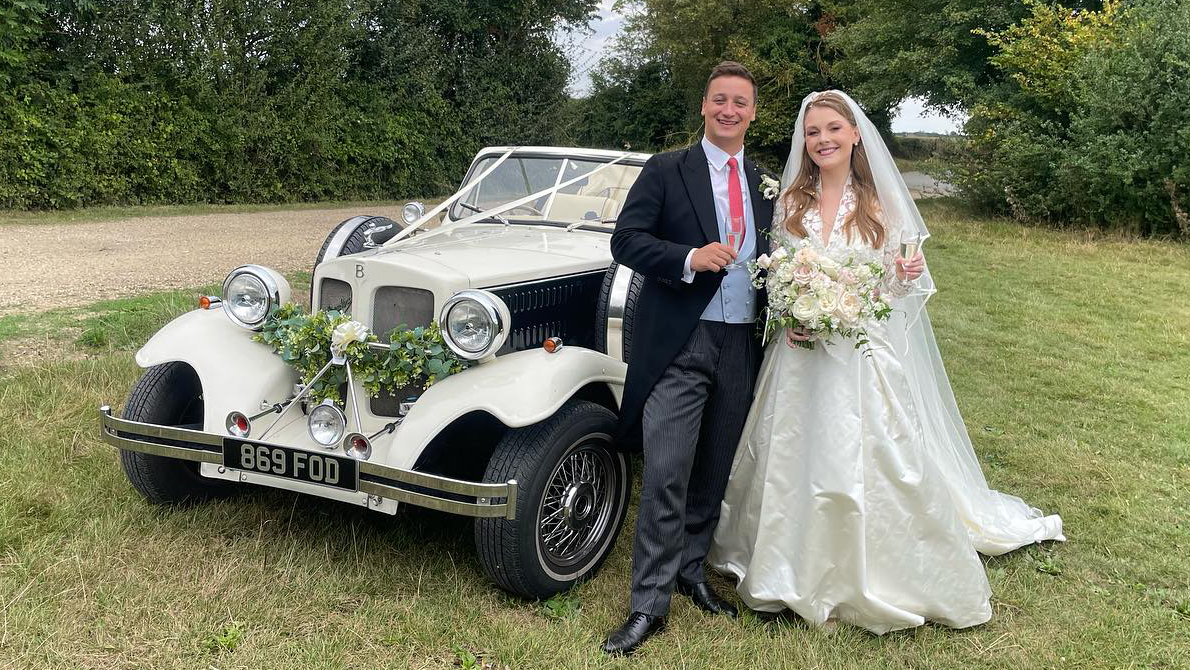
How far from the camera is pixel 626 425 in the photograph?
326 cm

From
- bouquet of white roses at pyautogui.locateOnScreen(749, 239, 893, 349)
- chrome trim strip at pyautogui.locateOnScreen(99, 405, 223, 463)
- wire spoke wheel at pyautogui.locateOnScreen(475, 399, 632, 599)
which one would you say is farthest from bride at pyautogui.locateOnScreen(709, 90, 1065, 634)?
chrome trim strip at pyautogui.locateOnScreen(99, 405, 223, 463)

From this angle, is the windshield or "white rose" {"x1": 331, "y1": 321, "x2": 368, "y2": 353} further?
the windshield

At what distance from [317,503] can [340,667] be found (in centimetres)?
135

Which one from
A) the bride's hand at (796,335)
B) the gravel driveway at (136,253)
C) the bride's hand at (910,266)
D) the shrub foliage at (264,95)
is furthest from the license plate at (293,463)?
the shrub foliage at (264,95)

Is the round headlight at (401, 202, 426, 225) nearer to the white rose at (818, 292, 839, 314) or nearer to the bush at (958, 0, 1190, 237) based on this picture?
the white rose at (818, 292, 839, 314)

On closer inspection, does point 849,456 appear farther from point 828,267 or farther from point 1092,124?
point 1092,124

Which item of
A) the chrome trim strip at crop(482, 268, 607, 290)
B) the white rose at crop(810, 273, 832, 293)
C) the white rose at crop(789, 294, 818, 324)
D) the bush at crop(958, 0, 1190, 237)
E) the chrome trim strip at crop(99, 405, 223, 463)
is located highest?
the bush at crop(958, 0, 1190, 237)

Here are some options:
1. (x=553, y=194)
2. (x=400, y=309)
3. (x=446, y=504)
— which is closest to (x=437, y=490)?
(x=446, y=504)

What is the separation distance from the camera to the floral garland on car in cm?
333

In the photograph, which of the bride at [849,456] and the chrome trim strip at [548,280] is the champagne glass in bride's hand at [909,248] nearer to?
the bride at [849,456]

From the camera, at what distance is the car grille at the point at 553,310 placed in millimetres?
3762

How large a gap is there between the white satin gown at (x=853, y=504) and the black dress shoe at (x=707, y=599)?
0.30 ft

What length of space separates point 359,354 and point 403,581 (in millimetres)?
924

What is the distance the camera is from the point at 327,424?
129 inches
